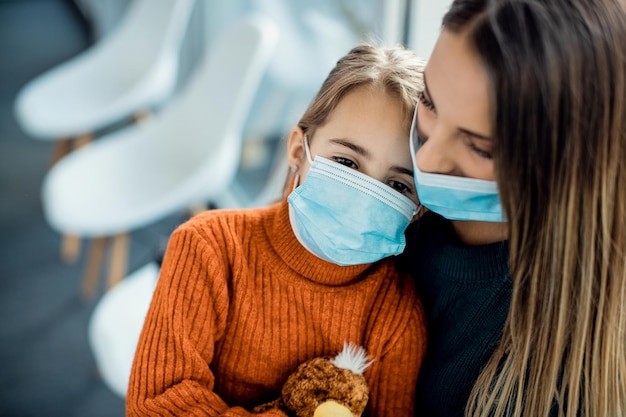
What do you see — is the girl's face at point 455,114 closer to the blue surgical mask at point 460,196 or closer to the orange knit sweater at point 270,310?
the blue surgical mask at point 460,196

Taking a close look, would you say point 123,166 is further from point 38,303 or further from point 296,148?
point 296,148

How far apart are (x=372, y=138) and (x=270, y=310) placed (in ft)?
1.03

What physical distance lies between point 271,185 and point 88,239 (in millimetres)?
831

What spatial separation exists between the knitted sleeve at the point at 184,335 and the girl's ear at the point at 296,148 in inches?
6.9

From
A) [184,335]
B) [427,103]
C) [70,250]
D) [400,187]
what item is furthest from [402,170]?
[70,250]

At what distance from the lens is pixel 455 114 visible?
0.83m

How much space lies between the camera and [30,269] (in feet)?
8.84

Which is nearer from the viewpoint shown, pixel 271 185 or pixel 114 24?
pixel 271 185

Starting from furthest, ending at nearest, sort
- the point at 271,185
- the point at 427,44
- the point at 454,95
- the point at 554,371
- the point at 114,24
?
the point at 114,24 → the point at 271,185 → the point at 427,44 → the point at 554,371 → the point at 454,95

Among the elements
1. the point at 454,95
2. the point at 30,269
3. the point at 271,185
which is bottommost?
the point at 30,269

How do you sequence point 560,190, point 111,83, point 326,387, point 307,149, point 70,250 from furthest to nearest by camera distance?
point 111,83, point 70,250, point 307,149, point 326,387, point 560,190

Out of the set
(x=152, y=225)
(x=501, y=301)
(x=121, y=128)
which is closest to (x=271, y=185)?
(x=152, y=225)

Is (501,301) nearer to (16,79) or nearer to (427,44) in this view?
(427,44)

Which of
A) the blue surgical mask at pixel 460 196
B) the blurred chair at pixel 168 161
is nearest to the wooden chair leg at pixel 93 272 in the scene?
the blurred chair at pixel 168 161
